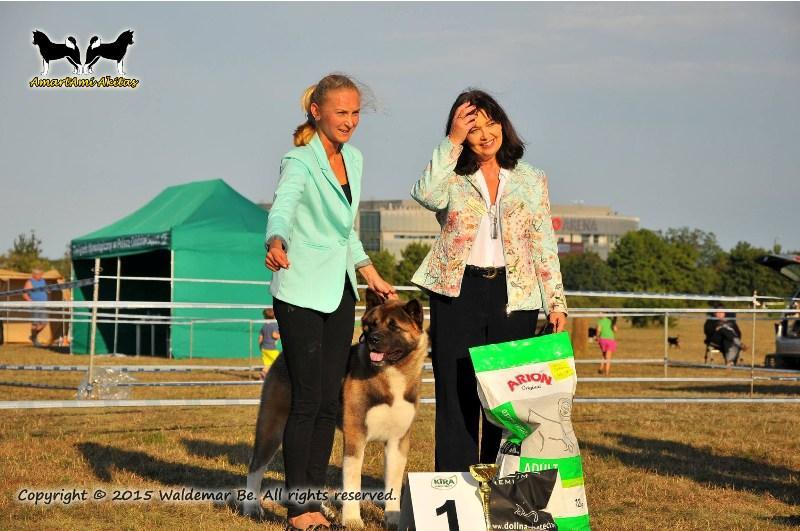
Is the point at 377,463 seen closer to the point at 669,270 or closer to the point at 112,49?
the point at 112,49

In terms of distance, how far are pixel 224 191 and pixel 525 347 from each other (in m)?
17.5

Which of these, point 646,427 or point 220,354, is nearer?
point 646,427

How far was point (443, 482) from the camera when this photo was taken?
393cm

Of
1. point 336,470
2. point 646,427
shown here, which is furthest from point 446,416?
point 646,427

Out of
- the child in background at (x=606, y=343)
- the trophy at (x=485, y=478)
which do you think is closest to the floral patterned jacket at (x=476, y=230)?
the trophy at (x=485, y=478)

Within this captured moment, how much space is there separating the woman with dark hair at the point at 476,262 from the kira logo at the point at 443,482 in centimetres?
35

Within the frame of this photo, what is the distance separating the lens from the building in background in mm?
95938

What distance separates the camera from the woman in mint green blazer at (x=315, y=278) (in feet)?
13.4

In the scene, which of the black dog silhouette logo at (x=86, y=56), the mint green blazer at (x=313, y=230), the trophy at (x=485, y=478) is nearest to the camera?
the trophy at (x=485, y=478)

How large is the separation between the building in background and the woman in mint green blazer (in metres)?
61.2

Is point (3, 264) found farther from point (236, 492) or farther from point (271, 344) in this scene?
point (236, 492)

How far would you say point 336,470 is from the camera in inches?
243

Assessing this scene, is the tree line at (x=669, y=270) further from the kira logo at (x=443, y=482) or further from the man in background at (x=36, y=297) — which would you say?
the kira logo at (x=443, y=482)

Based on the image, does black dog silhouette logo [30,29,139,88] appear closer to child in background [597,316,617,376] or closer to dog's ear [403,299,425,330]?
dog's ear [403,299,425,330]
